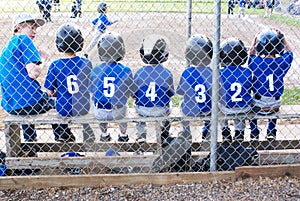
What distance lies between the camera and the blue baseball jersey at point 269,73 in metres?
4.46

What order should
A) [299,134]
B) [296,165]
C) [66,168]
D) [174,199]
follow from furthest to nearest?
[299,134], [66,168], [296,165], [174,199]

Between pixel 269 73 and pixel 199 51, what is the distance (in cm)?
75

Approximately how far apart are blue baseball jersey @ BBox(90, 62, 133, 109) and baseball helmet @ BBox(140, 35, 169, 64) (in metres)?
0.24

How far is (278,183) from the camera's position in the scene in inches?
161

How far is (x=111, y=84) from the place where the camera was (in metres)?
4.33

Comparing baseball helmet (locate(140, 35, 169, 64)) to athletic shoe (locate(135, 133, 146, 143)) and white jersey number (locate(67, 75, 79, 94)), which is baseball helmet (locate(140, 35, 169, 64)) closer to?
white jersey number (locate(67, 75, 79, 94))

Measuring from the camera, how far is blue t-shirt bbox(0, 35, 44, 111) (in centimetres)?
418

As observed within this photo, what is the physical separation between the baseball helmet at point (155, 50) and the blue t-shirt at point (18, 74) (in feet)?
3.37

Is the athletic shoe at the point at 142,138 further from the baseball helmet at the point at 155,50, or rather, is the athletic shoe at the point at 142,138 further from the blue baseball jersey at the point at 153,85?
the baseball helmet at the point at 155,50

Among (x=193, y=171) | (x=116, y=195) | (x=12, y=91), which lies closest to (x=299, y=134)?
(x=193, y=171)

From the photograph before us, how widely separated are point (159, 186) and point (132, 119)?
70 cm

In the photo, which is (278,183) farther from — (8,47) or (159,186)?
(8,47)

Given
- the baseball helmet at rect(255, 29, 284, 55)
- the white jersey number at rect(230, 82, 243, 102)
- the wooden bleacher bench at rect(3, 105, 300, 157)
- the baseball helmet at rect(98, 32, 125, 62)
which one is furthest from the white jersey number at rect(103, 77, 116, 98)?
the baseball helmet at rect(255, 29, 284, 55)

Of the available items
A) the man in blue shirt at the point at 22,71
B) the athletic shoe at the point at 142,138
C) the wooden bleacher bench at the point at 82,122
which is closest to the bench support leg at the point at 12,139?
the wooden bleacher bench at the point at 82,122
